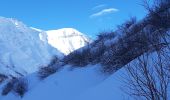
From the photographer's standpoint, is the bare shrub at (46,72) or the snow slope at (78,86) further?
the bare shrub at (46,72)

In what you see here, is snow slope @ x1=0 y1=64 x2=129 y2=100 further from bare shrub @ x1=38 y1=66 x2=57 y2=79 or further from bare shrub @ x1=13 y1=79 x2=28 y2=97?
bare shrub @ x1=38 y1=66 x2=57 y2=79

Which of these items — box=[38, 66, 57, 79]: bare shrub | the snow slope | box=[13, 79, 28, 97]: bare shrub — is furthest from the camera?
box=[13, 79, 28, 97]: bare shrub

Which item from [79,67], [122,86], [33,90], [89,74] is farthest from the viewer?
[33,90]

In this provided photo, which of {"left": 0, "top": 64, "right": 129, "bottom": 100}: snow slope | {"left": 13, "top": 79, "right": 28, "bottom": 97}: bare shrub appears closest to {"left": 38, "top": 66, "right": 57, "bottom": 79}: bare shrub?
{"left": 0, "top": 64, "right": 129, "bottom": 100}: snow slope

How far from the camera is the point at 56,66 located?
1027 inches

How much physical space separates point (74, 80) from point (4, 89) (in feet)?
37.4

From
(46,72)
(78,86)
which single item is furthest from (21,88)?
(78,86)

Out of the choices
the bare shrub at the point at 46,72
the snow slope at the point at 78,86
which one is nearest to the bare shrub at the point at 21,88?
the snow slope at the point at 78,86

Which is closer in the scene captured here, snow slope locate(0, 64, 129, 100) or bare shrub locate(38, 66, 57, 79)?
snow slope locate(0, 64, 129, 100)

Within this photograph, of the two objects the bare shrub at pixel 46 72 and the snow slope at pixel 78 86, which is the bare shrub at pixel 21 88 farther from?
the bare shrub at pixel 46 72

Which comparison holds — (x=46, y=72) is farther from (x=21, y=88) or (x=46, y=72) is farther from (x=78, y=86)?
(x=78, y=86)

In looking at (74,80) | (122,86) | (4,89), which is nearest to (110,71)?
(74,80)

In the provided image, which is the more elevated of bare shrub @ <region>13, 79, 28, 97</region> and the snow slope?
bare shrub @ <region>13, 79, 28, 97</region>

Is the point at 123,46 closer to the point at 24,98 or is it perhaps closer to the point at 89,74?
the point at 89,74
